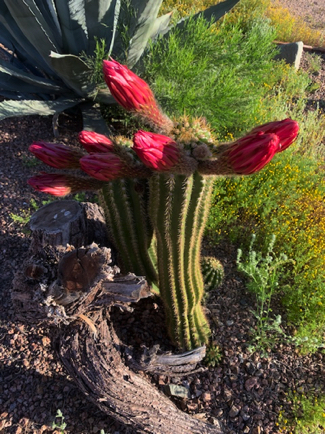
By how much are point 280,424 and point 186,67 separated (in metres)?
2.78

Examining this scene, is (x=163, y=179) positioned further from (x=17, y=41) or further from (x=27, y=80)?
(x=17, y=41)

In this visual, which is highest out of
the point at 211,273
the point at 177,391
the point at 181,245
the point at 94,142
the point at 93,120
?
the point at 94,142

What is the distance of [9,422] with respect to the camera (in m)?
1.99

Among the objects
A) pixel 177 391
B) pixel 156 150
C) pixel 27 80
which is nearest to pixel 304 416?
pixel 177 391

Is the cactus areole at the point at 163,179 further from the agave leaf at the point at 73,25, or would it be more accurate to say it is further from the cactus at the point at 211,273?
the agave leaf at the point at 73,25

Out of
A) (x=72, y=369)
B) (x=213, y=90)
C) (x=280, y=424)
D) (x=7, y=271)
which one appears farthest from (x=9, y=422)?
(x=213, y=90)

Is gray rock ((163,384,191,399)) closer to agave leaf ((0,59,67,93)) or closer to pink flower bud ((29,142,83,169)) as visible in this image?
pink flower bud ((29,142,83,169))

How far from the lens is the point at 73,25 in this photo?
3264 mm

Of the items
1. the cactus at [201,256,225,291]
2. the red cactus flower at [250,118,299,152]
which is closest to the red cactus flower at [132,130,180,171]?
the red cactus flower at [250,118,299,152]

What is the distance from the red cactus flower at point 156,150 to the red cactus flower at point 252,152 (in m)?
0.21

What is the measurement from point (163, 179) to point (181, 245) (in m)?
0.35

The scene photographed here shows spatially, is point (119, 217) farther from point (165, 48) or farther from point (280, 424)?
point (165, 48)

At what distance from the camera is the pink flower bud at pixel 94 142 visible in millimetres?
1657

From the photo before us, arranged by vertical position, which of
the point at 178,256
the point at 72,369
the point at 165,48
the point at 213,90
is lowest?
the point at 72,369
